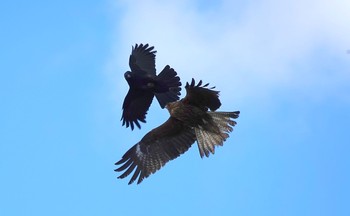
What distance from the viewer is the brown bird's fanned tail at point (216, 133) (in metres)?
12.0

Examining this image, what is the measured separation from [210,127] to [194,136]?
1.58 feet

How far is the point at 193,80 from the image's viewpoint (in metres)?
11.2

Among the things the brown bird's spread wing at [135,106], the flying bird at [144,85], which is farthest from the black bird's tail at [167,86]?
the brown bird's spread wing at [135,106]

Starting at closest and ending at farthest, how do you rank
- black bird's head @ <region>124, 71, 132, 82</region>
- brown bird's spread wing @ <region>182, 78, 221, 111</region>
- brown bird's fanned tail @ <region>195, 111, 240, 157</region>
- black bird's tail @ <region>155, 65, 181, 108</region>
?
1. brown bird's spread wing @ <region>182, 78, 221, 111</region>
2. brown bird's fanned tail @ <region>195, 111, 240, 157</region>
3. black bird's tail @ <region>155, 65, 181, 108</region>
4. black bird's head @ <region>124, 71, 132, 82</region>

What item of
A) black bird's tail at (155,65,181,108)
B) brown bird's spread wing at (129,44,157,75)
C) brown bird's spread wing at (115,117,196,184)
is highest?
brown bird's spread wing at (129,44,157,75)

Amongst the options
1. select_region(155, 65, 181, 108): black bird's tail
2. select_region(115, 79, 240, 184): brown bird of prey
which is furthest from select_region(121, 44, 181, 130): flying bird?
select_region(115, 79, 240, 184): brown bird of prey

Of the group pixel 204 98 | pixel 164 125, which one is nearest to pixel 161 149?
pixel 164 125

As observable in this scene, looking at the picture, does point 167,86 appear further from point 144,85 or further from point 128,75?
point 128,75

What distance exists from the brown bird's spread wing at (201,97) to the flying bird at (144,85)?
200 centimetres

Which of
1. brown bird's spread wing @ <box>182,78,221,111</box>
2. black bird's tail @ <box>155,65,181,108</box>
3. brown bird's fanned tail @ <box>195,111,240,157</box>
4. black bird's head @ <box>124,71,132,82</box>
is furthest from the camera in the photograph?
black bird's head @ <box>124,71,132,82</box>

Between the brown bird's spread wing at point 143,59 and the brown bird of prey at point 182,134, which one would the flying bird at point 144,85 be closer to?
the brown bird's spread wing at point 143,59

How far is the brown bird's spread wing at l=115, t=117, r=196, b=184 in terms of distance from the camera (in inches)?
488

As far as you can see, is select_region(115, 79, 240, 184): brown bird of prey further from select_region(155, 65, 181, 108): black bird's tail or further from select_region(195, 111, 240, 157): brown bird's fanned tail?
select_region(155, 65, 181, 108): black bird's tail

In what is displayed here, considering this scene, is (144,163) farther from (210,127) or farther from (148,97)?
(148,97)
